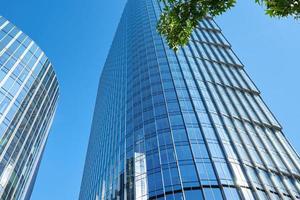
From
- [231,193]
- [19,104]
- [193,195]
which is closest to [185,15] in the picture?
[193,195]

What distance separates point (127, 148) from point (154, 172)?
450 inches

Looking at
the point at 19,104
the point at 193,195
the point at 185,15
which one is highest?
the point at 19,104

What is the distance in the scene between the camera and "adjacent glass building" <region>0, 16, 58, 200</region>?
1517 inches

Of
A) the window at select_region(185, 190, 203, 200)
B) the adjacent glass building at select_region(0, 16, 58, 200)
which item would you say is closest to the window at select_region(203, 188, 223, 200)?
the window at select_region(185, 190, 203, 200)

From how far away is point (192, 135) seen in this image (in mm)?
46344

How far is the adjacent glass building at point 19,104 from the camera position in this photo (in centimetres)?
3853

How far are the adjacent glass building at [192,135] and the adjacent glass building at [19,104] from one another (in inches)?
532

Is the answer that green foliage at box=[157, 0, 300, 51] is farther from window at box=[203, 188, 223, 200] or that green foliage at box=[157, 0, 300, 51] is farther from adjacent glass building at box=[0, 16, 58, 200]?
adjacent glass building at box=[0, 16, 58, 200]

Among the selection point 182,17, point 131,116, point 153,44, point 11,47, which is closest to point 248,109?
point 131,116

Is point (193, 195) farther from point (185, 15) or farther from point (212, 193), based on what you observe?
point (185, 15)

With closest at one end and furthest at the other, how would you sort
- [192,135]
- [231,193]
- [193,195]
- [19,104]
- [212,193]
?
[193,195]
[212,193]
[231,193]
[19,104]
[192,135]

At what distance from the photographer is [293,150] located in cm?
5616

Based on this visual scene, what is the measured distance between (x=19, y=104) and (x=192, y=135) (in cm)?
Answer: 2365

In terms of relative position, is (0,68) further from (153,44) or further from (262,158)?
(153,44)
